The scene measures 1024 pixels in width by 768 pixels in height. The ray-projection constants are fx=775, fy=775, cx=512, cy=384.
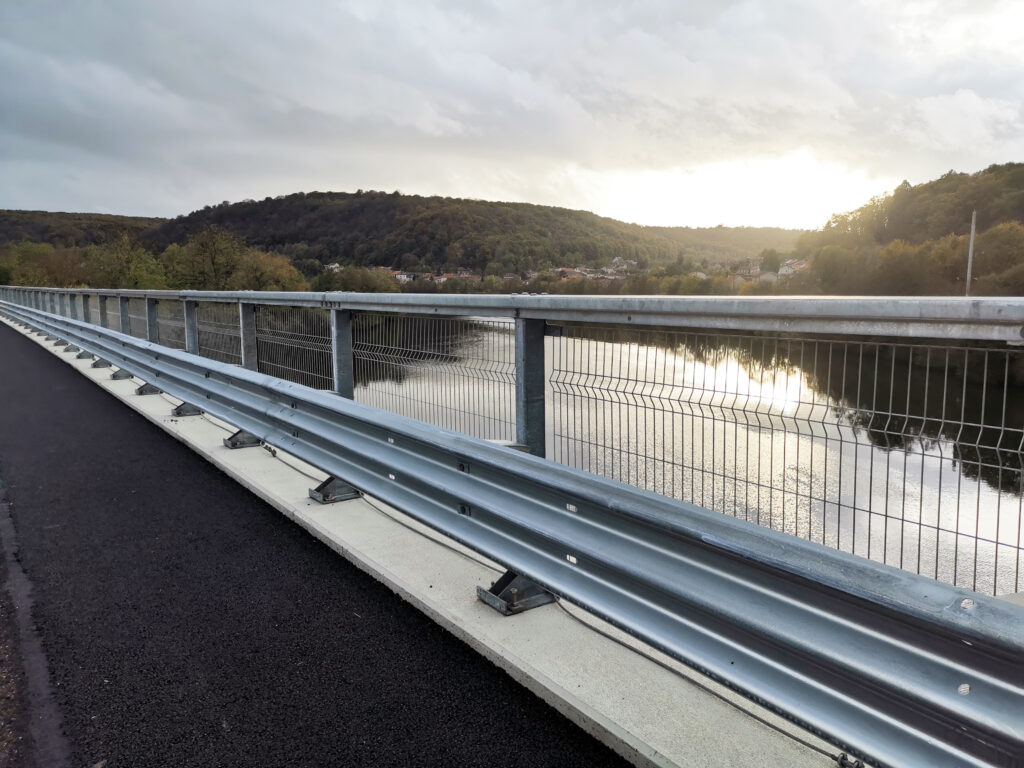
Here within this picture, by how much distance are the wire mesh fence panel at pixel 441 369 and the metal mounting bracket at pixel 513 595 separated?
1178 millimetres

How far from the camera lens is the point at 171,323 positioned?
32.8ft

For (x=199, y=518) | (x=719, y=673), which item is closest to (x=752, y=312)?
(x=719, y=673)

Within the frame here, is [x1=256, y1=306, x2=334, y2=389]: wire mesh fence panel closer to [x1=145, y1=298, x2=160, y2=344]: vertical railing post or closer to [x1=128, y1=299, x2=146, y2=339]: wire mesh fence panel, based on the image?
[x1=145, y1=298, x2=160, y2=344]: vertical railing post

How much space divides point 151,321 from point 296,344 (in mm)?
4812

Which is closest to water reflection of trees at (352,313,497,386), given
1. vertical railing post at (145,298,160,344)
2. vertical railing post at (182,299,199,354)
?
vertical railing post at (182,299,199,354)

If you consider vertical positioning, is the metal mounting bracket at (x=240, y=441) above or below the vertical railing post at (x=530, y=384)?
below

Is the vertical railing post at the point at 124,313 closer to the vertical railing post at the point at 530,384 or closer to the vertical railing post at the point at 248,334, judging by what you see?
the vertical railing post at the point at 248,334

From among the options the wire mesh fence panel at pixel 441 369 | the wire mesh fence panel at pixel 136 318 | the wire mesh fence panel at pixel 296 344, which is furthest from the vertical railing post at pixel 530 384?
the wire mesh fence panel at pixel 136 318

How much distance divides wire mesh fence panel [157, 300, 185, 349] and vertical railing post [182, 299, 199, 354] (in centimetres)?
50

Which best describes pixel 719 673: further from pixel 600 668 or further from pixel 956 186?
pixel 956 186

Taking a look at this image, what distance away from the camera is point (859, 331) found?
229 centimetres

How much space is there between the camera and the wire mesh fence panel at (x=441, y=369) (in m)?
4.29

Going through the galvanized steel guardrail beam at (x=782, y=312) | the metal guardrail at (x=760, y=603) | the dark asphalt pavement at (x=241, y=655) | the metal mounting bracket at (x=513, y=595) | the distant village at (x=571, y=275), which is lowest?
the dark asphalt pavement at (x=241, y=655)

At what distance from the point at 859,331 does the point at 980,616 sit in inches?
36.9
